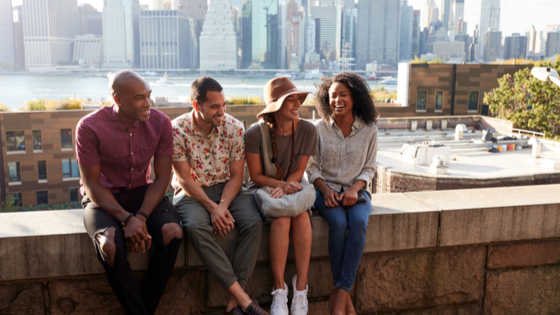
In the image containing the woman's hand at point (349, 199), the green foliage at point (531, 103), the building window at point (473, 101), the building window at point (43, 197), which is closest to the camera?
the woman's hand at point (349, 199)

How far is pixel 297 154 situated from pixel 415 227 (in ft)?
2.89

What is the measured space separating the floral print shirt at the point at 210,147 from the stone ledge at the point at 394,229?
0.51m

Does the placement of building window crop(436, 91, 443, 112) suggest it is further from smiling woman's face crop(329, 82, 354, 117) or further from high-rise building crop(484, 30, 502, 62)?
high-rise building crop(484, 30, 502, 62)

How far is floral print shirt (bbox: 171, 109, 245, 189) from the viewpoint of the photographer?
3041mm

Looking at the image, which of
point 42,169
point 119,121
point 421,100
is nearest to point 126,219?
point 119,121

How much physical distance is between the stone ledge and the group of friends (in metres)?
0.11

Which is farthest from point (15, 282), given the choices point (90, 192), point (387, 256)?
point (387, 256)

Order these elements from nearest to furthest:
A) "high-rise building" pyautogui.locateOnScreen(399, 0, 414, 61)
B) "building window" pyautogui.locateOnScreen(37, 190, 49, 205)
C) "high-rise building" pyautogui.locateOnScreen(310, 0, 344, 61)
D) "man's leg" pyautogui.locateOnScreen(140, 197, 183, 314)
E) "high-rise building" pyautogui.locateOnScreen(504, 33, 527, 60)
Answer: "man's leg" pyautogui.locateOnScreen(140, 197, 183, 314) → "building window" pyautogui.locateOnScreen(37, 190, 49, 205) → "high-rise building" pyautogui.locateOnScreen(504, 33, 527, 60) → "high-rise building" pyautogui.locateOnScreen(310, 0, 344, 61) → "high-rise building" pyautogui.locateOnScreen(399, 0, 414, 61)

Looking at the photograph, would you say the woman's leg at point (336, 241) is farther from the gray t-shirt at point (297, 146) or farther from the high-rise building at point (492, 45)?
the high-rise building at point (492, 45)

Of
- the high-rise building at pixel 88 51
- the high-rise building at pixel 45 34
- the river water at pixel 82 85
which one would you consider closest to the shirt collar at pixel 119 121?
the river water at pixel 82 85

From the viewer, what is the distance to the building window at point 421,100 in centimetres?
4334

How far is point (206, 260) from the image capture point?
2.58m

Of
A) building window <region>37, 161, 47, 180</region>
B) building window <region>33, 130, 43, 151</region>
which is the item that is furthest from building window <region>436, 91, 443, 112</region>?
building window <region>37, 161, 47, 180</region>

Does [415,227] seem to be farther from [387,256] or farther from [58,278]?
[58,278]
